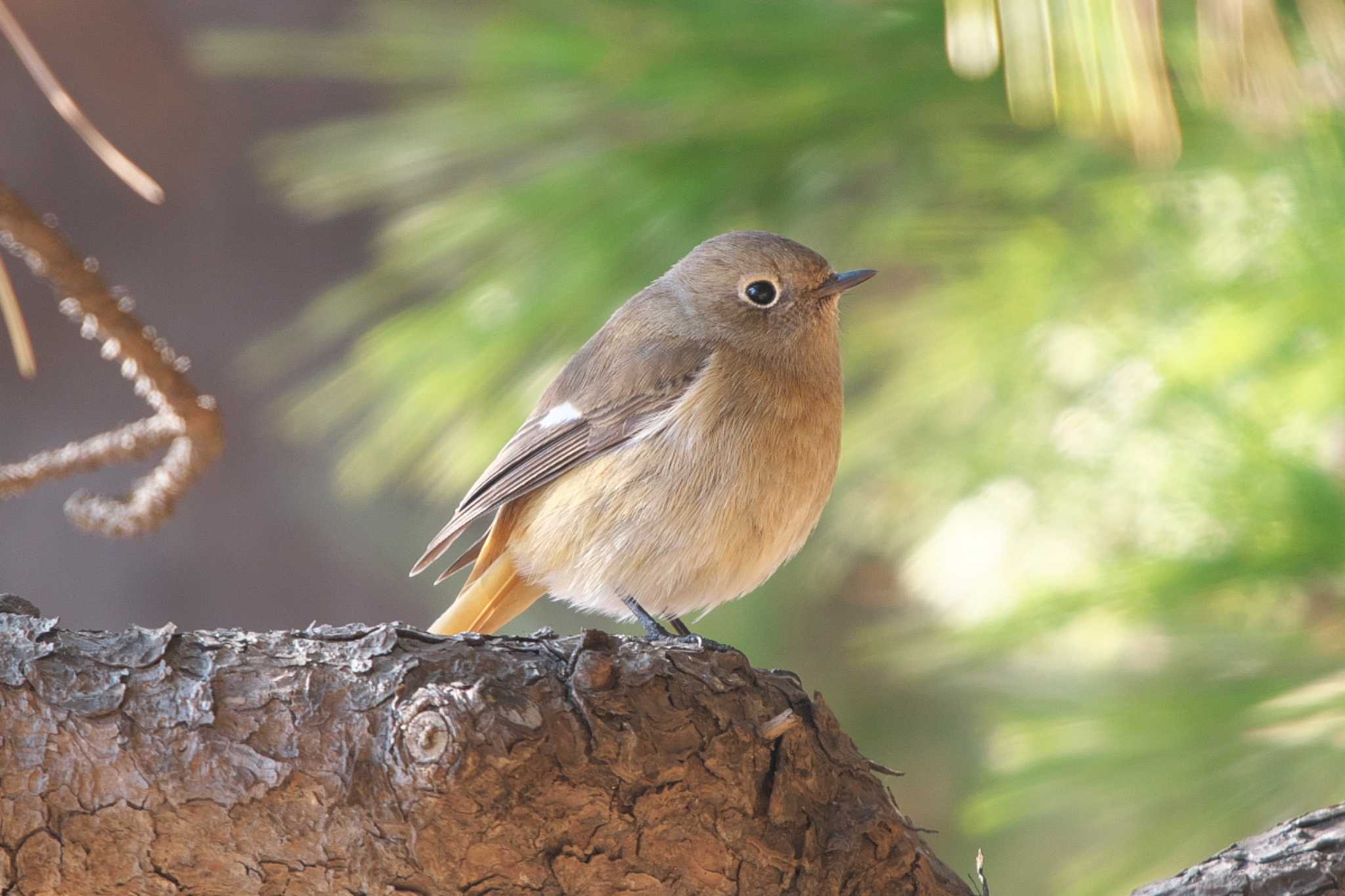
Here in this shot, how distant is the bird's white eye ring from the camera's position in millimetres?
2496

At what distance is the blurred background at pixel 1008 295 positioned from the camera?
2098 millimetres

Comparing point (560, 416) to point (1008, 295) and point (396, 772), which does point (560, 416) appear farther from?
point (396, 772)

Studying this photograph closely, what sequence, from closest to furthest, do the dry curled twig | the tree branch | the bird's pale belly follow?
the dry curled twig < the tree branch < the bird's pale belly

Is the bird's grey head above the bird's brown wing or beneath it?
above

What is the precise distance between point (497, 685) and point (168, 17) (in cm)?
511

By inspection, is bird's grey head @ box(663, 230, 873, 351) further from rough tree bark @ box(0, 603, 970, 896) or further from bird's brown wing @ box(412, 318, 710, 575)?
rough tree bark @ box(0, 603, 970, 896)

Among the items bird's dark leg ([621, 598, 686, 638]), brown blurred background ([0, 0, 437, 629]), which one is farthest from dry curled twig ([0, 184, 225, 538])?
brown blurred background ([0, 0, 437, 629])

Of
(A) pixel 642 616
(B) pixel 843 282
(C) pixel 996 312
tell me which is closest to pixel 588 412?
(A) pixel 642 616

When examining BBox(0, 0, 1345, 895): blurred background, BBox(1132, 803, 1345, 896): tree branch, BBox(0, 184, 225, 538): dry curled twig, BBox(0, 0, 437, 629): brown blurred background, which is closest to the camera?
BBox(0, 184, 225, 538): dry curled twig

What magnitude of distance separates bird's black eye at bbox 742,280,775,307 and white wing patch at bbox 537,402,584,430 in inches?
15.1

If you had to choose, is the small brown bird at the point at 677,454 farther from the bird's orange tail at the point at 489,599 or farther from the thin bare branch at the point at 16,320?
the thin bare branch at the point at 16,320

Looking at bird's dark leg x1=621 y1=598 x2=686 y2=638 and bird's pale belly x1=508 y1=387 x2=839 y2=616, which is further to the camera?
bird's dark leg x1=621 y1=598 x2=686 y2=638

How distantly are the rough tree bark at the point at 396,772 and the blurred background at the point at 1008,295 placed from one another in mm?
819

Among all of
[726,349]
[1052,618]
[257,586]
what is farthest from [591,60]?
[257,586]
